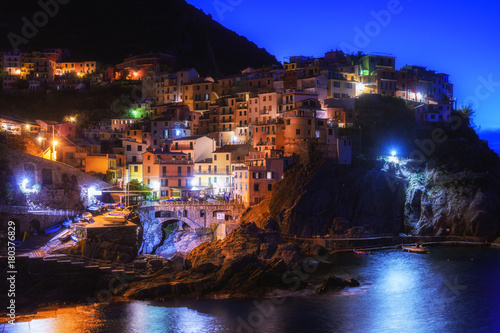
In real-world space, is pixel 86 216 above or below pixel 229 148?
below

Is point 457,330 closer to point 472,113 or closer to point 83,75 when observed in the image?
point 472,113

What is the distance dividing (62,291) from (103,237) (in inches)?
283

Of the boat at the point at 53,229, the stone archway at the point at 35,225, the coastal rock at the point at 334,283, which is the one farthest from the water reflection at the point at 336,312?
the stone archway at the point at 35,225

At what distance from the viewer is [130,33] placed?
11369cm

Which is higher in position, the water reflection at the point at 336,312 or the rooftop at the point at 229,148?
the rooftop at the point at 229,148

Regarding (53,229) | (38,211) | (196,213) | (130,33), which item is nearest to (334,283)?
(196,213)

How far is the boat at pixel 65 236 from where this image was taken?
126ft

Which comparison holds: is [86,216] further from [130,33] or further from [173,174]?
[130,33]

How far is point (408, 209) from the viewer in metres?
55.4

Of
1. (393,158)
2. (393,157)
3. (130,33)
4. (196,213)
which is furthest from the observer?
(130,33)

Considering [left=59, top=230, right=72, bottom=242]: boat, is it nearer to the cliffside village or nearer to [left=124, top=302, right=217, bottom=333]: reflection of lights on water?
[left=124, top=302, right=217, bottom=333]: reflection of lights on water

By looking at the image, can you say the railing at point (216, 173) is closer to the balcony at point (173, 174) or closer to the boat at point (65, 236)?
the balcony at point (173, 174)

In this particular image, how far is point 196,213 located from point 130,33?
7791 cm

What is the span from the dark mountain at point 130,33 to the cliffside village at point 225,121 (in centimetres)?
1716
